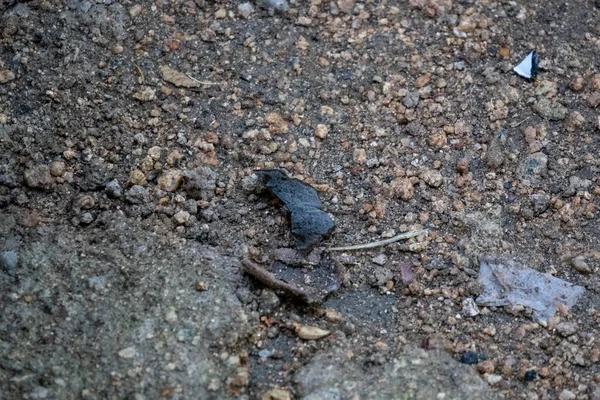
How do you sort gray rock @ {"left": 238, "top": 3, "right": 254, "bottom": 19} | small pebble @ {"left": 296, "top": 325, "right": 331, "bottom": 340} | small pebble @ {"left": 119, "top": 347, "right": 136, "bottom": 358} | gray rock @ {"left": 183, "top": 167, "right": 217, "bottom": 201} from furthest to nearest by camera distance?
gray rock @ {"left": 238, "top": 3, "right": 254, "bottom": 19}
gray rock @ {"left": 183, "top": 167, "right": 217, "bottom": 201}
small pebble @ {"left": 296, "top": 325, "right": 331, "bottom": 340}
small pebble @ {"left": 119, "top": 347, "right": 136, "bottom": 358}

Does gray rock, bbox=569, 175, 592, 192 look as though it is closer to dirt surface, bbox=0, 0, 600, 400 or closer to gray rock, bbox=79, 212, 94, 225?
dirt surface, bbox=0, 0, 600, 400

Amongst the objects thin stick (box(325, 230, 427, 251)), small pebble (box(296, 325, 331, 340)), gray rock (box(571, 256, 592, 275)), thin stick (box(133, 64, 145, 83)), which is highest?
thin stick (box(133, 64, 145, 83))

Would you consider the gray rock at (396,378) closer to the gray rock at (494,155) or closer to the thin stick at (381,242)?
the thin stick at (381,242)

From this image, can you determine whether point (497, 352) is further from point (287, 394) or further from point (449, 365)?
point (287, 394)

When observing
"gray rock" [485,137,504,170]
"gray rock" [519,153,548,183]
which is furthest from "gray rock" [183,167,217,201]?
"gray rock" [519,153,548,183]

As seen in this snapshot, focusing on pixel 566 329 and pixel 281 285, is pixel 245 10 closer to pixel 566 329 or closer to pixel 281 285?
pixel 281 285

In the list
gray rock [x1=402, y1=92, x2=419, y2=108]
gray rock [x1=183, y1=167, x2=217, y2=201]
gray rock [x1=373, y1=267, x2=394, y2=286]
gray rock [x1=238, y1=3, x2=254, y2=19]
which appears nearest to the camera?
gray rock [x1=373, y1=267, x2=394, y2=286]

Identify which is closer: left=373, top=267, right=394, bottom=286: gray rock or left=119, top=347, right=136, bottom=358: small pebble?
Answer: left=119, top=347, right=136, bottom=358: small pebble
